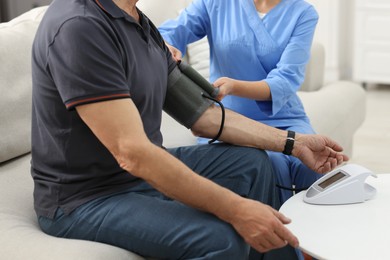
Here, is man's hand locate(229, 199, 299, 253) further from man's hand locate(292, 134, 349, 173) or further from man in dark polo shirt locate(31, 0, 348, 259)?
man's hand locate(292, 134, 349, 173)

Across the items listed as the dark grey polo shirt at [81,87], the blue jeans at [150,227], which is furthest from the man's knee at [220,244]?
the dark grey polo shirt at [81,87]

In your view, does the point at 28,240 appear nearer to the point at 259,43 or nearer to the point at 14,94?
the point at 14,94

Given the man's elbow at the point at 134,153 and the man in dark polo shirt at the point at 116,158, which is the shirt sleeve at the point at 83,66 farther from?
the man's elbow at the point at 134,153

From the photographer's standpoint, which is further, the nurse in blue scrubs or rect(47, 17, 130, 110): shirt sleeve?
the nurse in blue scrubs

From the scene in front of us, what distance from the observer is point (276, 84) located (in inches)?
84.4

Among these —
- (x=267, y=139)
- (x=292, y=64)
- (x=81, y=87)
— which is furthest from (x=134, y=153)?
(x=292, y=64)

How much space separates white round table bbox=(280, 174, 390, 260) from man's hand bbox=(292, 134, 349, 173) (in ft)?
0.56

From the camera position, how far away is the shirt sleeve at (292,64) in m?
2.16

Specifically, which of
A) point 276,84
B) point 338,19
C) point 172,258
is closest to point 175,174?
point 172,258

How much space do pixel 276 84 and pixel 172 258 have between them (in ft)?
2.67

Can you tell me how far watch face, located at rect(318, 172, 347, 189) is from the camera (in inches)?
67.5

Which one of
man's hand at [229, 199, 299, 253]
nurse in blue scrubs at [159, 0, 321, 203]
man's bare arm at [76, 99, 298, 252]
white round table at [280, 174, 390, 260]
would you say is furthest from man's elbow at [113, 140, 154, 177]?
nurse in blue scrubs at [159, 0, 321, 203]

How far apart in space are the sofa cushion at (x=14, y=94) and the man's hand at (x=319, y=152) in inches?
31.2

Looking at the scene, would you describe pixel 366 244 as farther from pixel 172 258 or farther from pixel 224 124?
pixel 224 124
